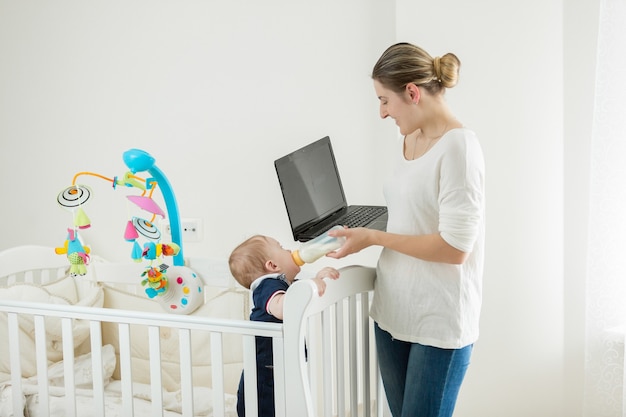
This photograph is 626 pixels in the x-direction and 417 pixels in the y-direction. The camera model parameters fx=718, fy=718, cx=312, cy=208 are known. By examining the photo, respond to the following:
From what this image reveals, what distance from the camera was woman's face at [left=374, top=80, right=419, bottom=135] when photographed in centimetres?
143

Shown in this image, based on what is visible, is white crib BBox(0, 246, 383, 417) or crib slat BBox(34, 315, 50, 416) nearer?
white crib BBox(0, 246, 383, 417)

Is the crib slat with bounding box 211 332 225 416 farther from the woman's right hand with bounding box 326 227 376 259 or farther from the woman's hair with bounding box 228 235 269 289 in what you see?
the woman's right hand with bounding box 326 227 376 259

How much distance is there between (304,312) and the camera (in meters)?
1.42

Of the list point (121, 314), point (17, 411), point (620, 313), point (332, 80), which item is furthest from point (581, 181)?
point (17, 411)

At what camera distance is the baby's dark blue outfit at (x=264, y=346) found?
1.55 meters

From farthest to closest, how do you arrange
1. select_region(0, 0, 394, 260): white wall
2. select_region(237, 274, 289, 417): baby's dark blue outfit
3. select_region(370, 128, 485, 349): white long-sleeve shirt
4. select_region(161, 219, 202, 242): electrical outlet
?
1. select_region(161, 219, 202, 242): electrical outlet
2. select_region(0, 0, 394, 260): white wall
3. select_region(237, 274, 289, 417): baby's dark blue outfit
4. select_region(370, 128, 485, 349): white long-sleeve shirt

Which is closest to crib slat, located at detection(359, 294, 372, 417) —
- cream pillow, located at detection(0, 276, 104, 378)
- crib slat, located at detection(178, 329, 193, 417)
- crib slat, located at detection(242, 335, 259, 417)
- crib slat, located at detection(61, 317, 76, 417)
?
crib slat, located at detection(242, 335, 259, 417)

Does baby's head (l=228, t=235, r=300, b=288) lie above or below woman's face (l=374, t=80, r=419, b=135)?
below

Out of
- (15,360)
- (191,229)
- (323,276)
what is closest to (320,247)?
(323,276)

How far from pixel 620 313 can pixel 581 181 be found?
0.45m

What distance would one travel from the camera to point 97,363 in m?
1.71

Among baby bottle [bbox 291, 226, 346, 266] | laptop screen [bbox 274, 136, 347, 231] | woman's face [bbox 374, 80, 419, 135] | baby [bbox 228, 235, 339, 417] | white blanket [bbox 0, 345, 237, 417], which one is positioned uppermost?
woman's face [bbox 374, 80, 419, 135]

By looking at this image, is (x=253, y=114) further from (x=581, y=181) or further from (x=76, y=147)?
(x=581, y=181)

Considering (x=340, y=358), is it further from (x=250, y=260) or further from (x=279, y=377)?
(x=250, y=260)
